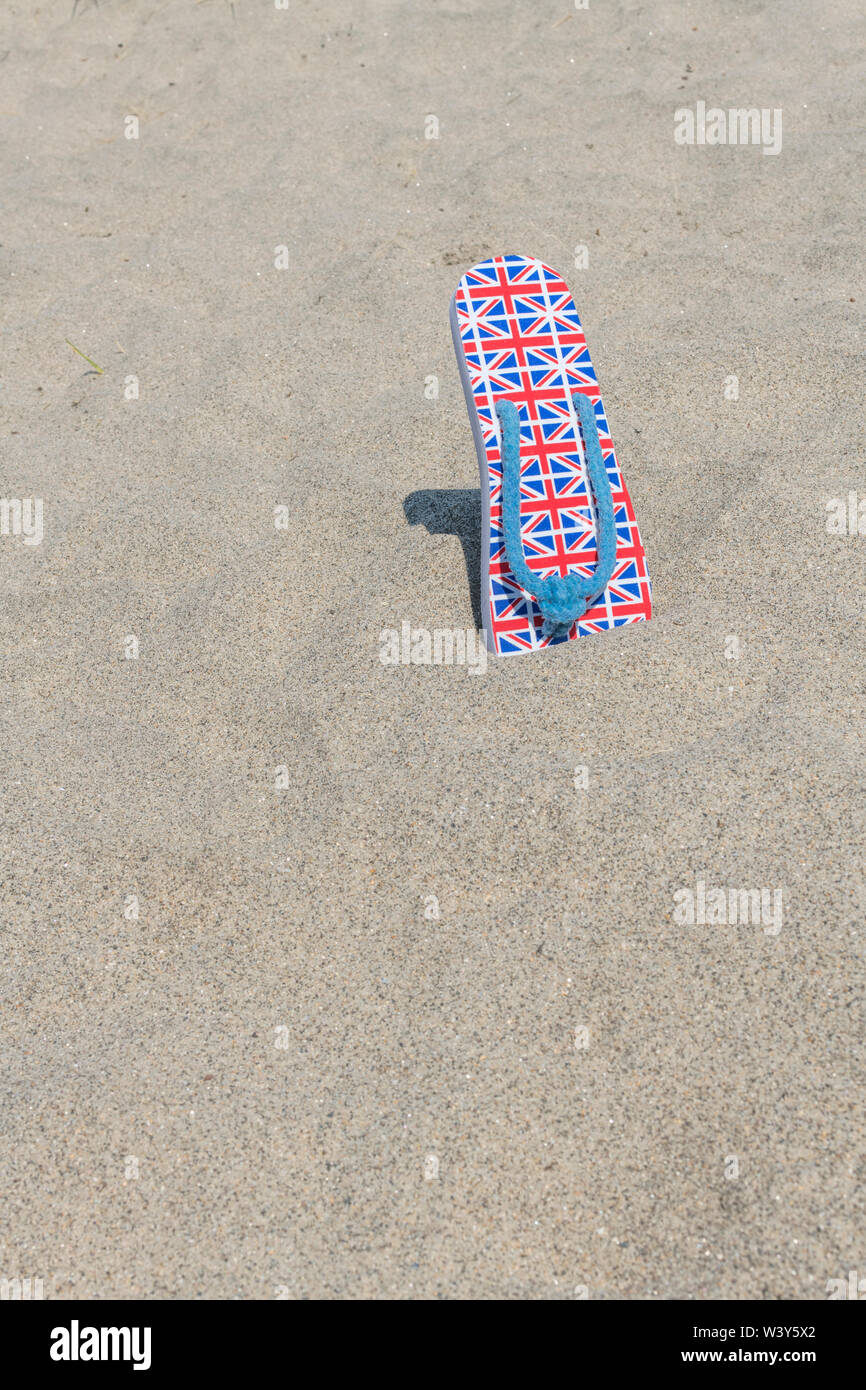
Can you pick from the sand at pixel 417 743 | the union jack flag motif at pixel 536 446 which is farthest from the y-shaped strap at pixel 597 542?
the sand at pixel 417 743

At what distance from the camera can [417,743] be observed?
239 cm

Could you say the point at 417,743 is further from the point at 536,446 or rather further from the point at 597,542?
the point at 536,446

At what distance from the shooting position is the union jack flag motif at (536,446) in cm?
258

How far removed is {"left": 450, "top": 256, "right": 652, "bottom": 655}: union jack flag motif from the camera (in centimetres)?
258

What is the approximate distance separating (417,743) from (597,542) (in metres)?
0.69

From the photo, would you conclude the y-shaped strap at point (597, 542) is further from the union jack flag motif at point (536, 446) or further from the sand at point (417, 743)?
the sand at point (417, 743)

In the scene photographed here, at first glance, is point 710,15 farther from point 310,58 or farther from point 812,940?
point 812,940

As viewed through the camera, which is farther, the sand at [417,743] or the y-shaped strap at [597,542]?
the y-shaped strap at [597,542]

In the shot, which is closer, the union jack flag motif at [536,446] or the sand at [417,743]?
the sand at [417,743]

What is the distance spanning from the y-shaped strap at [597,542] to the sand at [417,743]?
15 cm

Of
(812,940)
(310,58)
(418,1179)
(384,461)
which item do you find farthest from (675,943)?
(310,58)

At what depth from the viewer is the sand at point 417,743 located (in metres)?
1.76

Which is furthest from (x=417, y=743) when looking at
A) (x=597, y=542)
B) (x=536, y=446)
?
(x=536, y=446)

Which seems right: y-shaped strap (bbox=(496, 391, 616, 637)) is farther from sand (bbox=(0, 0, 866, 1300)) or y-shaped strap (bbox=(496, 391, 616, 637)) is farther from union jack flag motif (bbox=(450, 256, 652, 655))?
sand (bbox=(0, 0, 866, 1300))
